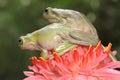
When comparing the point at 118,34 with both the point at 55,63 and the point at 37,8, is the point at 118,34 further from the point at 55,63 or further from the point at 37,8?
the point at 55,63

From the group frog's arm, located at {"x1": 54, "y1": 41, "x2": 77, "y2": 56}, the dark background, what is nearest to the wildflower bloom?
frog's arm, located at {"x1": 54, "y1": 41, "x2": 77, "y2": 56}

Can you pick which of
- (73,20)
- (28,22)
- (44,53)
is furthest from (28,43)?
(28,22)

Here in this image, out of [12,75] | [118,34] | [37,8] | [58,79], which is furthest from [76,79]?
[12,75]

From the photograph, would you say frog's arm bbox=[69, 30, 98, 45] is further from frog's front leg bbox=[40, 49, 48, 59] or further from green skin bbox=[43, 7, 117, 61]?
frog's front leg bbox=[40, 49, 48, 59]

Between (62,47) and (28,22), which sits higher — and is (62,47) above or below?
below

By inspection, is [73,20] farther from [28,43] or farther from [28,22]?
[28,22]

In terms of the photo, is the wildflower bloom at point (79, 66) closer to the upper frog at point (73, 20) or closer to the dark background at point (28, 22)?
the upper frog at point (73, 20)
